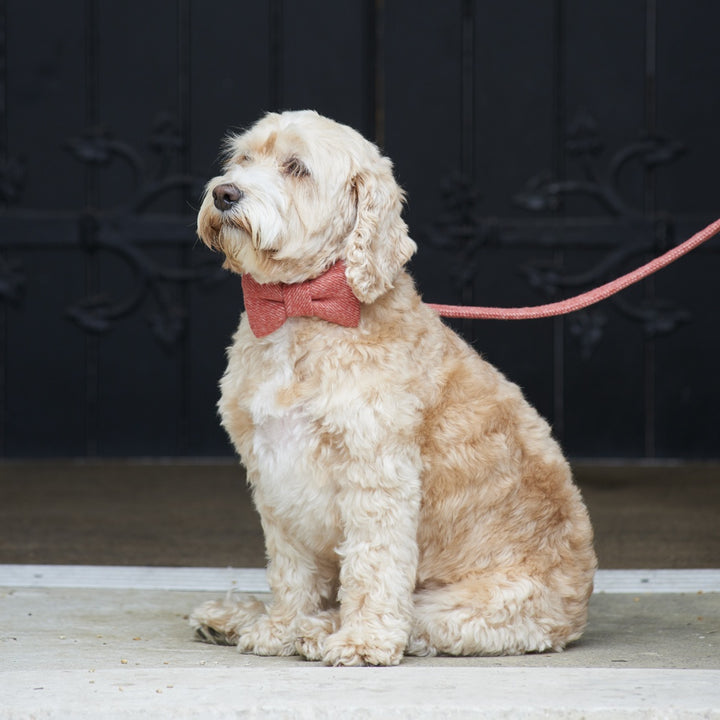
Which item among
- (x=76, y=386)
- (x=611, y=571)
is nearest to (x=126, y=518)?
(x=76, y=386)

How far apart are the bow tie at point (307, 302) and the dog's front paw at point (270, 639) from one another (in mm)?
743

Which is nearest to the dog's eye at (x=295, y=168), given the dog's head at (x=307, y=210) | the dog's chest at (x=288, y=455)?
the dog's head at (x=307, y=210)

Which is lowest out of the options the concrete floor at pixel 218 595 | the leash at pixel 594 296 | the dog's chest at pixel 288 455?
the concrete floor at pixel 218 595

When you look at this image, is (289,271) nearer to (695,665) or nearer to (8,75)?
(695,665)

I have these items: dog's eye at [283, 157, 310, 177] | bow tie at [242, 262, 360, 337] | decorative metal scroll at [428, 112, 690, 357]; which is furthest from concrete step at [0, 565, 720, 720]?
decorative metal scroll at [428, 112, 690, 357]

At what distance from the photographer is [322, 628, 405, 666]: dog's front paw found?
9.61 feet

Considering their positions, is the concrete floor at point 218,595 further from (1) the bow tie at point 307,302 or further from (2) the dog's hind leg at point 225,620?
(1) the bow tie at point 307,302

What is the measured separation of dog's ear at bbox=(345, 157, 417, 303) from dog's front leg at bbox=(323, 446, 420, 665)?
0.41m

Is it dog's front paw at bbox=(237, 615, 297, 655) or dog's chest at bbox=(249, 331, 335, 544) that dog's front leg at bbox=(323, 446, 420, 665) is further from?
dog's front paw at bbox=(237, 615, 297, 655)

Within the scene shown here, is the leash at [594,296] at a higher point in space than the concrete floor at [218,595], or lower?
higher

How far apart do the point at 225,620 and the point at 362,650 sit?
1.87ft

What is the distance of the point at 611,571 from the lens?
14.3ft

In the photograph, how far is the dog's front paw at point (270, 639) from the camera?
10.5ft

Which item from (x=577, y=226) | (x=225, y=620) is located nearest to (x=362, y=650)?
(x=225, y=620)
